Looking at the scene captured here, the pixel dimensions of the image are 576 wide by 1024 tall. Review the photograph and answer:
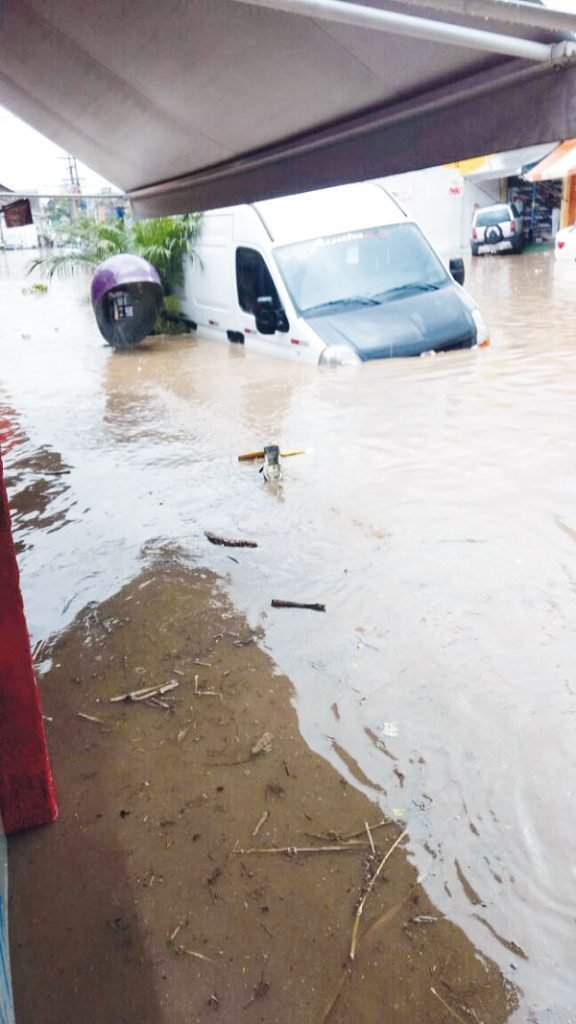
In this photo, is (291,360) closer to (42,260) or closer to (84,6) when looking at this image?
(84,6)

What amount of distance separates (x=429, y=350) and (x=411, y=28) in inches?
278

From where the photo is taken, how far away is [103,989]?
6.79 ft

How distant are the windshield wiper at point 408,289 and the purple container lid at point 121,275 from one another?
4.69m

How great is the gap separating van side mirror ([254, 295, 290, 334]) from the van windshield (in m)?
0.32

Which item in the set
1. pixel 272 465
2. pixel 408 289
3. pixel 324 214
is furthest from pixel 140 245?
pixel 272 465

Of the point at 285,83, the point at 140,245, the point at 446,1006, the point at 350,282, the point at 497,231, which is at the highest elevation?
the point at 285,83

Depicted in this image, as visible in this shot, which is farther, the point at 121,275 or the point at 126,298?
the point at 126,298

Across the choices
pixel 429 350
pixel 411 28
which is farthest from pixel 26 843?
pixel 429 350

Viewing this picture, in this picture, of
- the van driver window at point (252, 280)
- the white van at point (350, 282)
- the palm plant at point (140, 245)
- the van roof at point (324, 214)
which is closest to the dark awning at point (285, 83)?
the white van at point (350, 282)

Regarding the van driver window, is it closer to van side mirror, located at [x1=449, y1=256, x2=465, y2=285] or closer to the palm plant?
the palm plant

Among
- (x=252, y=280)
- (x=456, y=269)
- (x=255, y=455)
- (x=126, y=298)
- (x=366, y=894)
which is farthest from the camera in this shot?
(x=126, y=298)

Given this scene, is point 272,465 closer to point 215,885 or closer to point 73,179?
point 73,179

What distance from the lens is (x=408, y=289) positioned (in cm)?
962

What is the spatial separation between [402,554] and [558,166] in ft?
86.3
